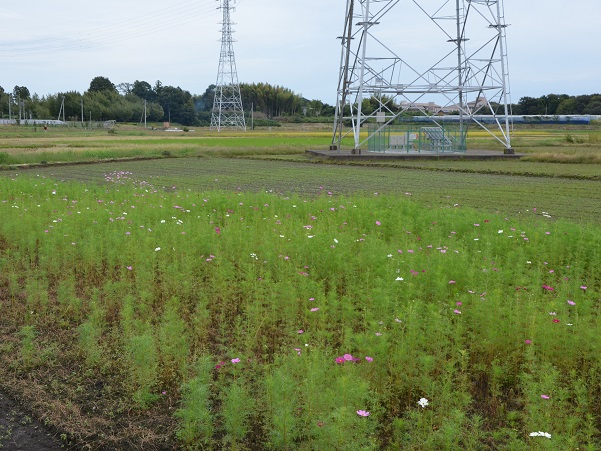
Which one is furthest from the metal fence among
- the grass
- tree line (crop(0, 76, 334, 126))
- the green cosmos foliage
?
tree line (crop(0, 76, 334, 126))

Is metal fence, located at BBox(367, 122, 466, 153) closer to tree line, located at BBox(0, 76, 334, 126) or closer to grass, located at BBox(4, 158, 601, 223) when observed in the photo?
grass, located at BBox(4, 158, 601, 223)

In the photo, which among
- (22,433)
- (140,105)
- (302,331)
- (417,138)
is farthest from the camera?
(140,105)

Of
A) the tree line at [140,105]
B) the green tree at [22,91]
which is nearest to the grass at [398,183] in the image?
the tree line at [140,105]

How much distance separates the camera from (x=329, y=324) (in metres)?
4.55

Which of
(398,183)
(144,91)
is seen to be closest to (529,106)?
(144,91)

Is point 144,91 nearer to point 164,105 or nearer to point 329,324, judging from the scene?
point 164,105

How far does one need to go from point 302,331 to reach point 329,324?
245 mm

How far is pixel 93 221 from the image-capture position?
330 inches

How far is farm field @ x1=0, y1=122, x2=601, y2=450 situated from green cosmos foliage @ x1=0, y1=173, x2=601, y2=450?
20 millimetres

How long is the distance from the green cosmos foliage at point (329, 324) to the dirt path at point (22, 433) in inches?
20.3

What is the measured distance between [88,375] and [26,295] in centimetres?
211

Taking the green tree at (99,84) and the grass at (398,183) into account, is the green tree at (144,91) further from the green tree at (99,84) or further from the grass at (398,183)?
the grass at (398,183)

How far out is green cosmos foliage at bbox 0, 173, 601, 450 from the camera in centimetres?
329

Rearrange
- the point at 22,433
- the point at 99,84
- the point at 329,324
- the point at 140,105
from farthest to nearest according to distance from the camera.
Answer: the point at 99,84
the point at 140,105
the point at 329,324
the point at 22,433
